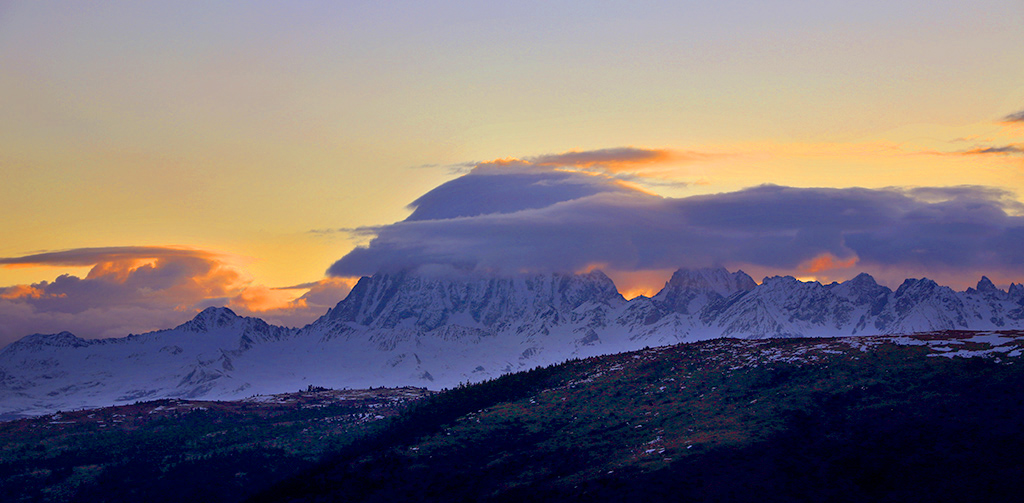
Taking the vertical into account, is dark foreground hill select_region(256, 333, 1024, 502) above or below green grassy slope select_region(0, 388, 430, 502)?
above

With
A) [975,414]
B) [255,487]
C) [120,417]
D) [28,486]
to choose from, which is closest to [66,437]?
[120,417]

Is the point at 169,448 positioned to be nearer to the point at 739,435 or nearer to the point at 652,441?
the point at 652,441

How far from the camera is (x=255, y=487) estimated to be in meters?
115

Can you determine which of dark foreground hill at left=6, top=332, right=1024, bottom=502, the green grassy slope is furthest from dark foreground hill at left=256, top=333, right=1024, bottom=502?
the green grassy slope

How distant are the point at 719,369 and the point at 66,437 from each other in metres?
104

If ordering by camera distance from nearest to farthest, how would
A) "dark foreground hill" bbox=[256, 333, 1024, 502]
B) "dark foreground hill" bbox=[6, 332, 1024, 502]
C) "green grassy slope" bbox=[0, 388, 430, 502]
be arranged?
1. "dark foreground hill" bbox=[256, 333, 1024, 502]
2. "dark foreground hill" bbox=[6, 332, 1024, 502]
3. "green grassy slope" bbox=[0, 388, 430, 502]

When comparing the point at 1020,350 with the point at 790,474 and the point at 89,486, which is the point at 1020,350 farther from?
the point at 89,486

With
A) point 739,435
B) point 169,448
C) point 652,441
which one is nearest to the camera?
point 739,435

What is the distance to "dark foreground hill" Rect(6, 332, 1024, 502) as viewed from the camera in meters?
75.9

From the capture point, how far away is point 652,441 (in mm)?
91125

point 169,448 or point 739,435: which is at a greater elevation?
point 739,435

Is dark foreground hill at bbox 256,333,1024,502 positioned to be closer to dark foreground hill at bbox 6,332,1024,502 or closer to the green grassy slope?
dark foreground hill at bbox 6,332,1024,502

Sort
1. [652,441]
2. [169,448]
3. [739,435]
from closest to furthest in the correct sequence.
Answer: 1. [739,435]
2. [652,441]
3. [169,448]

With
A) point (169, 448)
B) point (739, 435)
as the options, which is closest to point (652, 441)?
point (739, 435)
